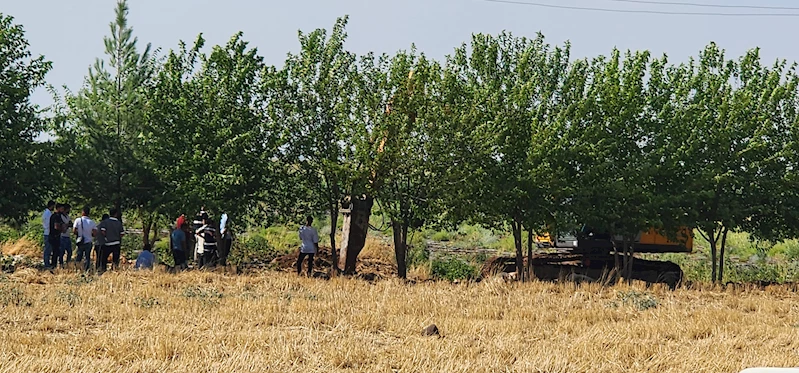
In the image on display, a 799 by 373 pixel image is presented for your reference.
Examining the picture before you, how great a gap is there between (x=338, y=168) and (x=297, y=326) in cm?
1015

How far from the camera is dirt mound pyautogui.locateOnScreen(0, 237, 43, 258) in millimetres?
27812

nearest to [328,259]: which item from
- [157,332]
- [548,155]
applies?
[548,155]

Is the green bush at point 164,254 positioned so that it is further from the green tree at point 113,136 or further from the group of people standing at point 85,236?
the group of people standing at point 85,236

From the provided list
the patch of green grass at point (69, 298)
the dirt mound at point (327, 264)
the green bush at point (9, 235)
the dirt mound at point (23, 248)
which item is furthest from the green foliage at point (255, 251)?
the patch of green grass at point (69, 298)

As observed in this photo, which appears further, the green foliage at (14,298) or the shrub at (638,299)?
the shrub at (638,299)

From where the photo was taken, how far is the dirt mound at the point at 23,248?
2781 cm

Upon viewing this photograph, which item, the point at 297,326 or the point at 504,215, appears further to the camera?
the point at 504,215

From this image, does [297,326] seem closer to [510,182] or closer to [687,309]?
[687,309]

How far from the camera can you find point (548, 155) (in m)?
22.1

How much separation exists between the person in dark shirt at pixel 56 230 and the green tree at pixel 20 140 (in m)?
2.34

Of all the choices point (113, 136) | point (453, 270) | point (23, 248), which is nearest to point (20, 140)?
point (113, 136)

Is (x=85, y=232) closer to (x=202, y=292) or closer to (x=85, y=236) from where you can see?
(x=85, y=236)

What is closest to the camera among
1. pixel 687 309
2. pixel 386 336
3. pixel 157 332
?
pixel 157 332

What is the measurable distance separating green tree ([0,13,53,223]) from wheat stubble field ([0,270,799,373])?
4.25 meters
